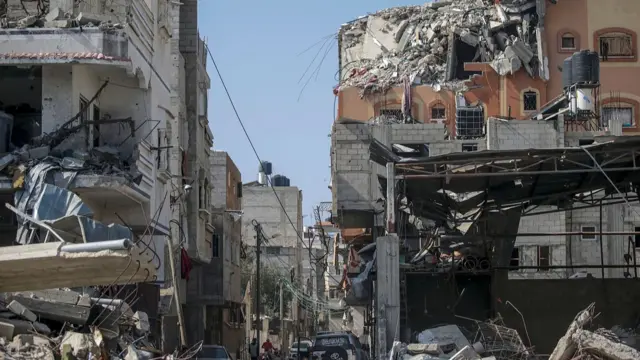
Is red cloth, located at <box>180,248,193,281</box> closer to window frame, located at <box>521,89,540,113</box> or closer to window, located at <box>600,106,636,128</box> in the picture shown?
window frame, located at <box>521,89,540,113</box>

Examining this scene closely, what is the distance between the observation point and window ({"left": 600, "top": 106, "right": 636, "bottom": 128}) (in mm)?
53969

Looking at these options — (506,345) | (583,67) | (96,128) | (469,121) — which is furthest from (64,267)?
(469,121)

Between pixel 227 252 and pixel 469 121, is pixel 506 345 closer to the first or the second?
pixel 227 252

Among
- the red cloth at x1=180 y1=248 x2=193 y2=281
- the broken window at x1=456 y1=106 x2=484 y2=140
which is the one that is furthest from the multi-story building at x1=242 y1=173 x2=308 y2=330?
the red cloth at x1=180 y1=248 x2=193 y2=281

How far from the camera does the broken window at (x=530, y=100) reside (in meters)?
55.3

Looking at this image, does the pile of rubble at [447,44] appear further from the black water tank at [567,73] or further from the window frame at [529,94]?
the black water tank at [567,73]

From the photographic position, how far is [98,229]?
19141mm

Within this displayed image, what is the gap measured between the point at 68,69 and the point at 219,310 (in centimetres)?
2775

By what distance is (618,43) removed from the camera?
184ft

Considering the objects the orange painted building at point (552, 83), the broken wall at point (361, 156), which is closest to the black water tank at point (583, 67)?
the broken wall at point (361, 156)

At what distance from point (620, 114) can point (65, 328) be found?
41.9m

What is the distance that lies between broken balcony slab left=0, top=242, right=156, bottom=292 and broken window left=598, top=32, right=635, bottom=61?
44360 millimetres

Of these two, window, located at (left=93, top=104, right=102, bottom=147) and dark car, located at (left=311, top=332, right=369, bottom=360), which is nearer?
window, located at (left=93, top=104, right=102, bottom=147)

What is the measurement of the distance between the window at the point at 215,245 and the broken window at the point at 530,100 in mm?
17688
